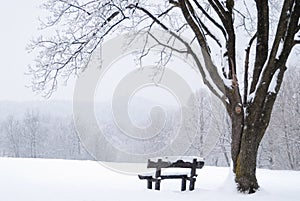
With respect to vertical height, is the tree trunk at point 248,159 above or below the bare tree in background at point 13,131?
above

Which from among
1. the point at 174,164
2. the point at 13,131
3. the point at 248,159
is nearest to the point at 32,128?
the point at 13,131

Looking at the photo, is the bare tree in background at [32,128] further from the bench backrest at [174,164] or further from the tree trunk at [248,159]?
the tree trunk at [248,159]

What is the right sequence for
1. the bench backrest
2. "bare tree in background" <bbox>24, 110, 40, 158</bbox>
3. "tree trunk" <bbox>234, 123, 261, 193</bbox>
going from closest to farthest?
"tree trunk" <bbox>234, 123, 261, 193</bbox>, the bench backrest, "bare tree in background" <bbox>24, 110, 40, 158</bbox>

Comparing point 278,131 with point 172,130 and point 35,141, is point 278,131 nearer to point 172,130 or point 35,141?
point 172,130

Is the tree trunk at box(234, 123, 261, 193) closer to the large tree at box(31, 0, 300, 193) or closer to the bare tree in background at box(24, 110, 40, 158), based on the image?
the large tree at box(31, 0, 300, 193)

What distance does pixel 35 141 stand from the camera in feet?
141

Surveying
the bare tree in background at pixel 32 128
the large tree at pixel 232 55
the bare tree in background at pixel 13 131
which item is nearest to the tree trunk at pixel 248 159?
the large tree at pixel 232 55

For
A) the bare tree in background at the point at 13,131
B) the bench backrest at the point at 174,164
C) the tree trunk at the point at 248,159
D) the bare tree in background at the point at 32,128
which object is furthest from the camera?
the bare tree in background at the point at 13,131

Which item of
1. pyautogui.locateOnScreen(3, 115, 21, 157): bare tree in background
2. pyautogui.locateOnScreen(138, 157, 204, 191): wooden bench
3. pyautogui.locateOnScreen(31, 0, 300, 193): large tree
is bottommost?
pyautogui.locateOnScreen(3, 115, 21, 157): bare tree in background

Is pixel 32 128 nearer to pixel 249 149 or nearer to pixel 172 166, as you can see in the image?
pixel 172 166

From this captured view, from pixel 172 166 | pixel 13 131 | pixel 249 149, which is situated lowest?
pixel 13 131

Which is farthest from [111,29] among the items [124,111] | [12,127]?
[12,127]

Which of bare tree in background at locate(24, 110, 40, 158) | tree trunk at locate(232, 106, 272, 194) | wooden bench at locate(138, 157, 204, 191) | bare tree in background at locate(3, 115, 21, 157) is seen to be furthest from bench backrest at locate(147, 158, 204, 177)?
bare tree in background at locate(3, 115, 21, 157)

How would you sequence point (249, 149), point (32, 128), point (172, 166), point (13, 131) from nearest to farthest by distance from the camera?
point (249, 149)
point (172, 166)
point (32, 128)
point (13, 131)
